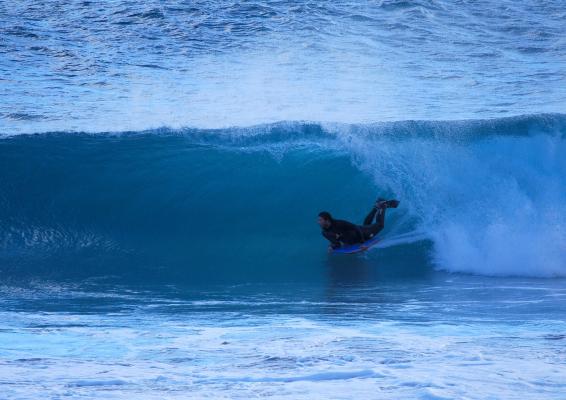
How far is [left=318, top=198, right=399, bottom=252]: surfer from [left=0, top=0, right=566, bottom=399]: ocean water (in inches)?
14.1

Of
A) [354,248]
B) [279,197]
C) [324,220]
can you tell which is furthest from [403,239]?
[279,197]

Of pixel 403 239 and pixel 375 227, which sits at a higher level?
pixel 375 227

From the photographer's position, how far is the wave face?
35.1ft

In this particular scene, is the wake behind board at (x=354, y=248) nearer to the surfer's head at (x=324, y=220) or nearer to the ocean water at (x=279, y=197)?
the ocean water at (x=279, y=197)

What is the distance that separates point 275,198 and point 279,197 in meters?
0.06

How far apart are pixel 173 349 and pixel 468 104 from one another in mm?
11625

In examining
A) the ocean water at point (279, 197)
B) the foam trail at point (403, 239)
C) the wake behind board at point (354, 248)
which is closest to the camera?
the ocean water at point (279, 197)

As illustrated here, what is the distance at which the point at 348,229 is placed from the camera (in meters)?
10.4

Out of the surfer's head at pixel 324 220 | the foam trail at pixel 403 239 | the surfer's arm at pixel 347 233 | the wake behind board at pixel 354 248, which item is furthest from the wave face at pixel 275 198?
the surfer's head at pixel 324 220

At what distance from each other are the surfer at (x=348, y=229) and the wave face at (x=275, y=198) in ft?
1.33

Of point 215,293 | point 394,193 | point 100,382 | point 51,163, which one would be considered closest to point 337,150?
point 394,193

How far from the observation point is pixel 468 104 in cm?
1633

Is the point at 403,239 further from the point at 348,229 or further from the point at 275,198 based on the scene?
the point at 275,198

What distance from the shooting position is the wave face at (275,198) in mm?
10688
